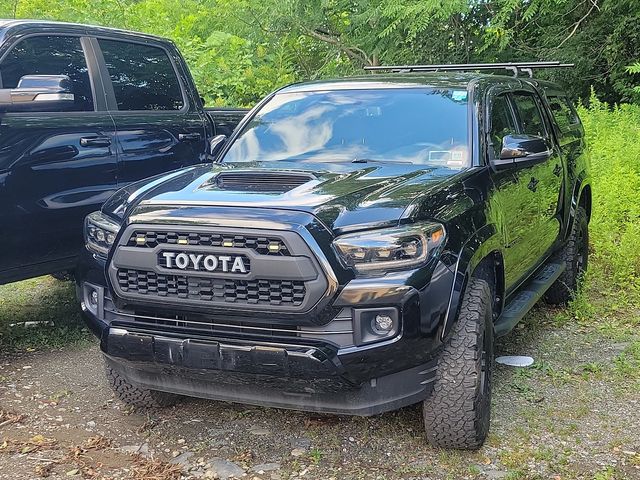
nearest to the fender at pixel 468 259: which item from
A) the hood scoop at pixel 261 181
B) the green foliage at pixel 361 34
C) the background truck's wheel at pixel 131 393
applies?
the hood scoop at pixel 261 181

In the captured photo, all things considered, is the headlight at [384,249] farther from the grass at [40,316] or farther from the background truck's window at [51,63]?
the grass at [40,316]

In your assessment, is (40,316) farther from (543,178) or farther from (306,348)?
(543,178)

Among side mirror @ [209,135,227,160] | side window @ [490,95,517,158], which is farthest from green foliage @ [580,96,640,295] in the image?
side mirror @ [209,135,227,160]

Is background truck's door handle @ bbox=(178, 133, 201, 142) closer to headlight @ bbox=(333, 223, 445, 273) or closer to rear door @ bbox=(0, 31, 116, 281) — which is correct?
rear door @ bbox=(0, 31, 116, 281)

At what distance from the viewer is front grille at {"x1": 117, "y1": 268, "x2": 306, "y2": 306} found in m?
3.04

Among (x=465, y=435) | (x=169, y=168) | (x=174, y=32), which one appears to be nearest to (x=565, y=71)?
(x=174, y=32)

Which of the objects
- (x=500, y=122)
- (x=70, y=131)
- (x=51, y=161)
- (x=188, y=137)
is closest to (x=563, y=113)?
(x=500, y=122)

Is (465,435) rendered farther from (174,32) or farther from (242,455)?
(174,32)

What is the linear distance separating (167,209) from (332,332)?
3.15 ft

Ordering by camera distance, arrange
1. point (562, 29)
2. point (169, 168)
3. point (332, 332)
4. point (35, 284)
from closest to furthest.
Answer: point (332, 332), point (169, 168), point (35, 284), point (562, 29)

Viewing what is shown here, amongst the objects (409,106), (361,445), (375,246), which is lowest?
(361,445)

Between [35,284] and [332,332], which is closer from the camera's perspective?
[332,332]

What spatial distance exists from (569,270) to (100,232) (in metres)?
3.98

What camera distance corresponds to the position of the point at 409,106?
14.3ft
